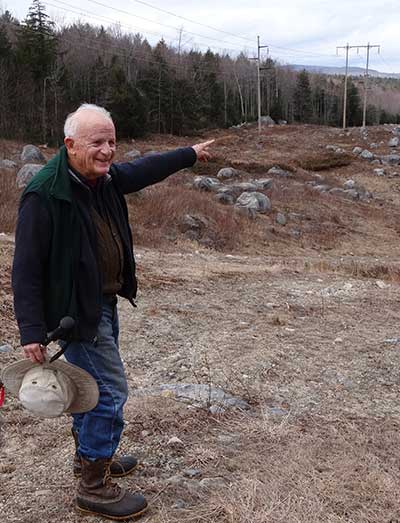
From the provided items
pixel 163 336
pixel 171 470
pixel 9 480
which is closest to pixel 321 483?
pixel 171 470

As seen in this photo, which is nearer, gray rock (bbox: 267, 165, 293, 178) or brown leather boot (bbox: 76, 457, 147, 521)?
brown leather boot (bbox: 76, 457, 147, 521)

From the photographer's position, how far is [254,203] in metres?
15.9

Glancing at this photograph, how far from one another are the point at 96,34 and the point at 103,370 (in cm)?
7357

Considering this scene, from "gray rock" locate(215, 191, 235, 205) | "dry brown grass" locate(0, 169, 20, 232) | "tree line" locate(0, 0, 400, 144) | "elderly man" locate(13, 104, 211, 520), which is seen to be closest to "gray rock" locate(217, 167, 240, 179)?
"gray rock" locate(215, 191, 235, 205)

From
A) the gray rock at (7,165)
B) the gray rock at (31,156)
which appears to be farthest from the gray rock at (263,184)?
the gray rock at (7,165)

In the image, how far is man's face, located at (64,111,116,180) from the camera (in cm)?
228

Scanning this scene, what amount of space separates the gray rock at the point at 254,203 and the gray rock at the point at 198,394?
1157 centimetres

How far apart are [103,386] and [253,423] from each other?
55.4 inches

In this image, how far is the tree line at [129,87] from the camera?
37.5 m

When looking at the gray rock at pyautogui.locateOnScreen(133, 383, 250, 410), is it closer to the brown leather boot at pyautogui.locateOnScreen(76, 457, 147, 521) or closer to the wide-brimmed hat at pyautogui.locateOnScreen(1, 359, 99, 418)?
the brown leather boot at pyautogui.locateOnScreen(76, 457, 147, 521)

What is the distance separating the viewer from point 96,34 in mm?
69750

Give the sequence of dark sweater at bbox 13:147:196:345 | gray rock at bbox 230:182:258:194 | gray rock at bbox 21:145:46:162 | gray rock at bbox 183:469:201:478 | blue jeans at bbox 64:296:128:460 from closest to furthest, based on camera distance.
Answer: dark sweater at bbox 13:147:196:345 < blue jeans at bbox 64:296:128:460 < gray rock at bbox 183:469:201:478 < gray rock at bbox 230:182:258:194 < gray rock at bbox 21:145:46:162

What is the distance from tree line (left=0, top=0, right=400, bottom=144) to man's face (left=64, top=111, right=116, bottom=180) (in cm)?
3451

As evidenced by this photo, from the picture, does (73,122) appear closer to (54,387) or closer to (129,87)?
(54,387)
